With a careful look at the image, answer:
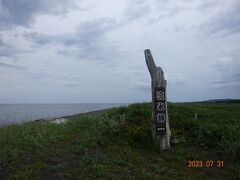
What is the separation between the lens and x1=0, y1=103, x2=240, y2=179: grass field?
669cm

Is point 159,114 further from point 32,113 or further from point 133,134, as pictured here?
point 32,113

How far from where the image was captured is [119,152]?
26.6 ft

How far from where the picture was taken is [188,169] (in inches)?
285

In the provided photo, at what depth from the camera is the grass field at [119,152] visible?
6688mm

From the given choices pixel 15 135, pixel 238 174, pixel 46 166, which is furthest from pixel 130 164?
pixel 15 135

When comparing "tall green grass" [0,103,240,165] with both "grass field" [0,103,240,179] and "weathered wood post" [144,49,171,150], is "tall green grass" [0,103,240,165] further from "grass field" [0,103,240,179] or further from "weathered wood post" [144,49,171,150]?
"weathered wood post" [144,49,171,150]

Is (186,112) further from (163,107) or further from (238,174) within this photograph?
(238,174)

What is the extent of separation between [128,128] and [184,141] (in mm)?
1942
